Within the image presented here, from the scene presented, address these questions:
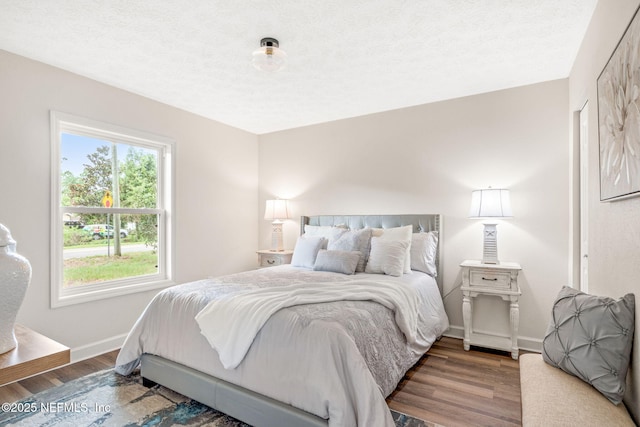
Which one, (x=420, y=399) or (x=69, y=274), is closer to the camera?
(x=420, y=399)

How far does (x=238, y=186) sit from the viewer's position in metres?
4.73

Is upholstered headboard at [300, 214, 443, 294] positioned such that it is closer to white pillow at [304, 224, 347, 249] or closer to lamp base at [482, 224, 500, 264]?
white pillow at [304, 224, 347, 249]

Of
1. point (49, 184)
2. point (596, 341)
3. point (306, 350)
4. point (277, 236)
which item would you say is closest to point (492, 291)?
point (596, 341)

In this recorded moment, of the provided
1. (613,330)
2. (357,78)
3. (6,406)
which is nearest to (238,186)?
(357,78)

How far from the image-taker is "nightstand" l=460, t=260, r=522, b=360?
→ 2924mm

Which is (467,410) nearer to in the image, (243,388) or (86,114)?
(243,388)

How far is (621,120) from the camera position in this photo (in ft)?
4.71

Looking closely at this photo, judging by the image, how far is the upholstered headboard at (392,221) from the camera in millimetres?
3545

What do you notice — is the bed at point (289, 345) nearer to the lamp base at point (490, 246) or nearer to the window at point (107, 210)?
the lamp base at point (490, 246)

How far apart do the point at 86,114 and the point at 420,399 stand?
12.0 ft

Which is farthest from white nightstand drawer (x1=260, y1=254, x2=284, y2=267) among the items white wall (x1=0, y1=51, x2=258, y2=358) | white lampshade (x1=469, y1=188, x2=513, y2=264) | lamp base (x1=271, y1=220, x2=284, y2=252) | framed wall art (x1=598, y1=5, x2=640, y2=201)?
framed wall art (x1=598, y1=5, x2=640, y2=201)

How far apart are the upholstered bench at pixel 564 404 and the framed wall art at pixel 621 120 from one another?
83 cm

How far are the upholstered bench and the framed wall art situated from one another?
83cm

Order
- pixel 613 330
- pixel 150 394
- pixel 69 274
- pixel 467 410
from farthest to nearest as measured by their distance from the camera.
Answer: pixel 69 274
pixel 150 394
pixel 467 410
pixel 613 330
